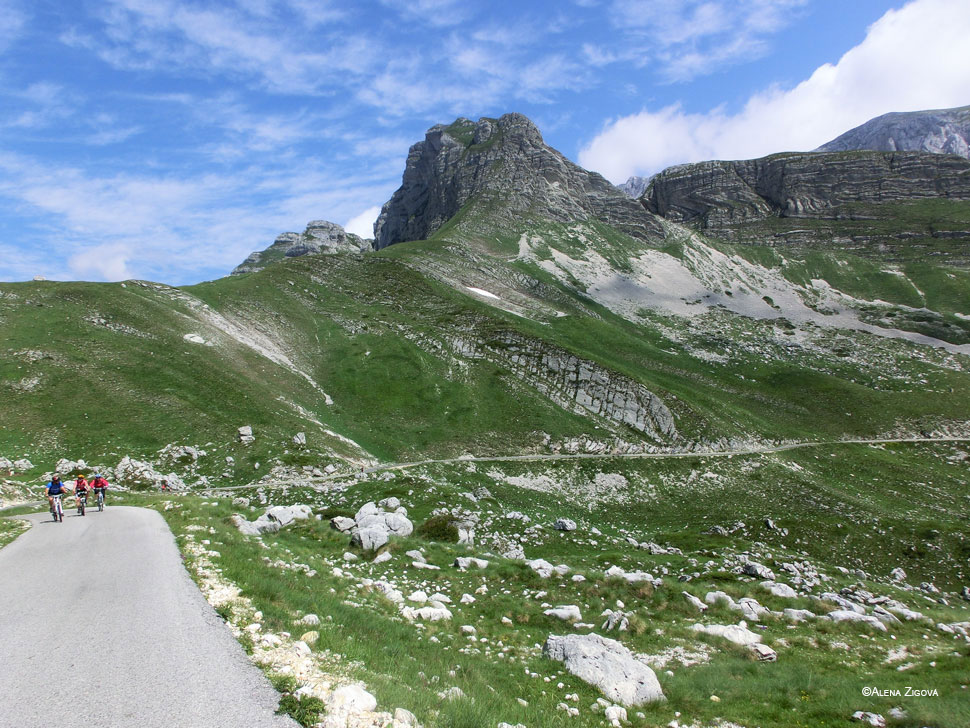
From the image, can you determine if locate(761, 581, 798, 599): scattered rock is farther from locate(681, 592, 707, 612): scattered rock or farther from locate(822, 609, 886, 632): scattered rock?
locate(681, 592, 707, 612): scattered rock

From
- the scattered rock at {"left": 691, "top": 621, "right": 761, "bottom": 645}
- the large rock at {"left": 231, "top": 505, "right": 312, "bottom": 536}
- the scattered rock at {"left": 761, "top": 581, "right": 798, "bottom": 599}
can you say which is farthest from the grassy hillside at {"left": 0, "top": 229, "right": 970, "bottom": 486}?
the scattered rock at {"left": 691, "top": 621, "right": 761, "bottom": 645}

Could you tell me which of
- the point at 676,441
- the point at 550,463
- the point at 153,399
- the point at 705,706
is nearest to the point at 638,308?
the point at 676,441

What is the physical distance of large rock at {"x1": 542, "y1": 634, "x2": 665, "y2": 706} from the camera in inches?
429

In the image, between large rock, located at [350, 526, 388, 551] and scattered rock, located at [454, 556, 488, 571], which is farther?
large rock, located at [350, 526, 388, 551]

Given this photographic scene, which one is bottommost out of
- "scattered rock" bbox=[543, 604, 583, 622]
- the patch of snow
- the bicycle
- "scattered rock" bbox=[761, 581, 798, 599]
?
"scattered rock" bbox=[761, 581, 798, 599]

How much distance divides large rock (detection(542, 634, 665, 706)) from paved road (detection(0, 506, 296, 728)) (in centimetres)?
766

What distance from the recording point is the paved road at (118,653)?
6656 millimetres

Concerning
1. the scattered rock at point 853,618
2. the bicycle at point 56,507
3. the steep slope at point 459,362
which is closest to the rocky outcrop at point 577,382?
the steep slope at point 459,362

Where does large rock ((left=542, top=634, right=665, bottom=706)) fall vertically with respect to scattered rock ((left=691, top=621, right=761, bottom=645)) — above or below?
above

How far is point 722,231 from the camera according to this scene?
7638 inches

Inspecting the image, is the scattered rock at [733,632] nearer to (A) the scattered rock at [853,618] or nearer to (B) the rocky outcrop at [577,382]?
(A) the scattered rock at [853,618]

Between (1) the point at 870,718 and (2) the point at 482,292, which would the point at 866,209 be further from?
(1) the point at 870,718

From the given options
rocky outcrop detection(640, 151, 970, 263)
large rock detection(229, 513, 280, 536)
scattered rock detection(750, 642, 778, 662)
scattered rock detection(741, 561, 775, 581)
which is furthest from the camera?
rocky outcrop detection(640, 151, 970, 263)

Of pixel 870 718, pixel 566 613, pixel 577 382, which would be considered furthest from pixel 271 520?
pixel 577 382
